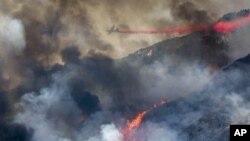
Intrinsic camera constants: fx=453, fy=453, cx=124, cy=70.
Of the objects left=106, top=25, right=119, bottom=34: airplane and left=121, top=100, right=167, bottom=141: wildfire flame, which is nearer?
left=121, top=100, right=167, bottom=141: wildfire flame

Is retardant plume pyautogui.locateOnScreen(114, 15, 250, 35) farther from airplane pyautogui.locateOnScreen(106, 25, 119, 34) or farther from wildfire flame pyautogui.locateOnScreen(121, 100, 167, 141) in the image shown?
wildfire flame pyautogui.locateOnScreen(121, 100, 167, 141)

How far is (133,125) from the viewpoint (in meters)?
73.1

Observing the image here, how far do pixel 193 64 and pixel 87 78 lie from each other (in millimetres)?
18967

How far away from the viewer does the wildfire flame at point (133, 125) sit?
232ft

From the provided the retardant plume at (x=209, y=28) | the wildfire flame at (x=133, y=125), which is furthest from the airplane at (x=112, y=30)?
the wildfire flame at (x=133, y=125)

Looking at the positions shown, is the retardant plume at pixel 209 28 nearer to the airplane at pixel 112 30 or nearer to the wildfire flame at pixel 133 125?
the airplane at pixel 112 30

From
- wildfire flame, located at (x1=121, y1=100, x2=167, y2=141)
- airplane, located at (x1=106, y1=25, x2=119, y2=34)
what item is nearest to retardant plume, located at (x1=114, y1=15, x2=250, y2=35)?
airplane, located at (x1=106, y1=25, x2=119, y2=34)

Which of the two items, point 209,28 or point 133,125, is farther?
point 209,28

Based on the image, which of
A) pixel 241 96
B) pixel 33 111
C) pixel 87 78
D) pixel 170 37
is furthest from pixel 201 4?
pixel 33 111

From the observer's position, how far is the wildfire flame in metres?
70.8

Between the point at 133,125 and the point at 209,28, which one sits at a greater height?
the point at 209,28

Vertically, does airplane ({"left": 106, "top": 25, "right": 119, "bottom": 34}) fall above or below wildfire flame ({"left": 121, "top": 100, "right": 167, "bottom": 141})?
above

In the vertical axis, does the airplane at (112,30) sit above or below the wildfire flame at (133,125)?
above

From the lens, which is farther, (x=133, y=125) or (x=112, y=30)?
(x=112, y=30)
